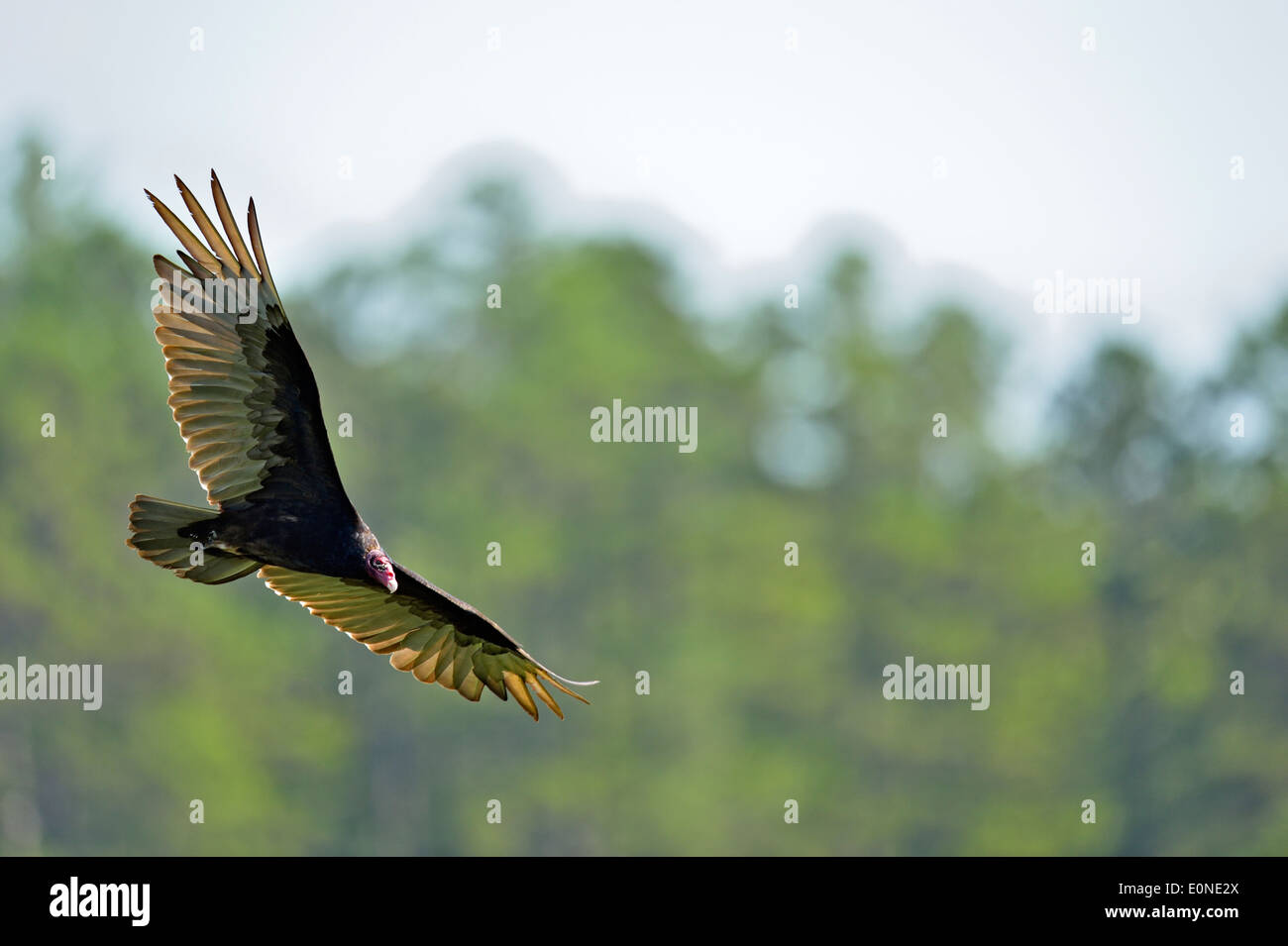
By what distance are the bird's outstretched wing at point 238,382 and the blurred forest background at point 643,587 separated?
24759 mm

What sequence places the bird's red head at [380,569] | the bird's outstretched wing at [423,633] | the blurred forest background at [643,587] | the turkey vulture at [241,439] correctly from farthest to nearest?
the blurred forest background at [643,587] → the bird's outstretched wing at [423,633] → the bird's red head at [380,569] → the turkey vulture at [241,439]

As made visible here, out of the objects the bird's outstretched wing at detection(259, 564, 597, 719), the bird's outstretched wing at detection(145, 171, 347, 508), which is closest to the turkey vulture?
the bird's outstretched wing at detection(145, 171, 347, 508)

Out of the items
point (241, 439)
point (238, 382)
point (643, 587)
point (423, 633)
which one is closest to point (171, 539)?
point (241, 439)

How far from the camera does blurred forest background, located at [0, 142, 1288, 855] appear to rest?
113 ft

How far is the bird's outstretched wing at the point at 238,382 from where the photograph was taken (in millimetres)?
9422

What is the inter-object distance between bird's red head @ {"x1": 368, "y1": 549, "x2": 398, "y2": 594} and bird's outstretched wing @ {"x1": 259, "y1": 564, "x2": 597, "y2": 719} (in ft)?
3.15

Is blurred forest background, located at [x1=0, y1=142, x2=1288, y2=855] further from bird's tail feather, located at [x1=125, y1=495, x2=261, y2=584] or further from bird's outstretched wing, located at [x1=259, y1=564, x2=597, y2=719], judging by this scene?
bird's tail feather, located at [x1=125, y1=495, x2=261, y2=584]

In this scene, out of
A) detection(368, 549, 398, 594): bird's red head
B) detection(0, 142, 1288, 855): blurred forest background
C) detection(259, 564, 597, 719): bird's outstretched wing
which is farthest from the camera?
detection(0, 142, 1288, 855): blurred forest background

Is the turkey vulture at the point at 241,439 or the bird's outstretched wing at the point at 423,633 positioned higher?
the turkey vulture at the point at 241,439

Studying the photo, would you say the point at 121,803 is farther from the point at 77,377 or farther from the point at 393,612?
the point at 393,612

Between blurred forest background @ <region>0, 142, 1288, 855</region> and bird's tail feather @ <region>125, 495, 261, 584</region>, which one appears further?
blurred forest background @ <region>0, 142, 1288, 855</region>

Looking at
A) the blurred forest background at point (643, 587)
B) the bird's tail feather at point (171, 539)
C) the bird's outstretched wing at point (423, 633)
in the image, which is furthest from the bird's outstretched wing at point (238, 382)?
the blurred forest background at point (643, 587)

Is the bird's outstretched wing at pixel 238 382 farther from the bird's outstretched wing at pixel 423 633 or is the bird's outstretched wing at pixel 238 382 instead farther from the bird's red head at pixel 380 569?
the bird's outstretched wing at pixel 423 633

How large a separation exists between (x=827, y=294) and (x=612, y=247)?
16.6 ft
